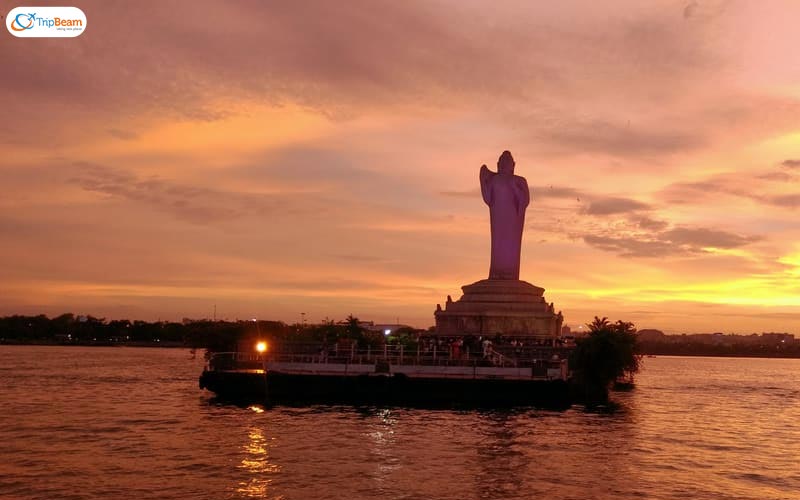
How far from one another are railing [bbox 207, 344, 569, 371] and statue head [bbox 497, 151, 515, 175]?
22.4 m

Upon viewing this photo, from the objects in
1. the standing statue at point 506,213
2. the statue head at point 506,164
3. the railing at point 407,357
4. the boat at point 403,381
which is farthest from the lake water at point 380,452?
the statue head at point 506,164

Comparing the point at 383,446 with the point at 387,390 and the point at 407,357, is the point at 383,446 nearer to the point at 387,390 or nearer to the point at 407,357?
the point at 387,390

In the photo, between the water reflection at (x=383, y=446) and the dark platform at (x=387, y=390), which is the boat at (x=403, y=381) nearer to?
the dark platform at (x=387, y=390)

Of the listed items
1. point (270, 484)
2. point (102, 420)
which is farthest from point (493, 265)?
point (270, 484)

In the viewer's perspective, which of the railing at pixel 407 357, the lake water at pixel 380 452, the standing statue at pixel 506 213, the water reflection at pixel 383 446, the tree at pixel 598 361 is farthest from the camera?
the standing statue at pixel 506 213

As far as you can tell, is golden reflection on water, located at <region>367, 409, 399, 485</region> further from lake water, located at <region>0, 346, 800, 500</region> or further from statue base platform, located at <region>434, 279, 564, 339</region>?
statue base platform, located at <region>434, 279, 564, 339</region>

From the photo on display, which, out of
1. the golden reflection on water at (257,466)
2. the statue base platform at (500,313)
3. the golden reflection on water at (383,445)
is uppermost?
the statue base platform at (500,313)

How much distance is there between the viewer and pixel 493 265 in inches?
2894

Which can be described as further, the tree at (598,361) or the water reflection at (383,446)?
the tree at (598,361)

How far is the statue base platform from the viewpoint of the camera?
216 ft

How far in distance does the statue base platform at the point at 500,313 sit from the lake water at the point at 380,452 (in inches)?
589

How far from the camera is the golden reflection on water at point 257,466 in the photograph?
950 inches

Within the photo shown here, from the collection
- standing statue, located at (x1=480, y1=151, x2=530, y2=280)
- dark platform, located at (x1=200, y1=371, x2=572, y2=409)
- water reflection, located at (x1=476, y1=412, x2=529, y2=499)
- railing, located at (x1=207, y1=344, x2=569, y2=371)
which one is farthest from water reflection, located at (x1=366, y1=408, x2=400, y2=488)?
standing statue, located at (x1=480, y1=151, x2=530, y2=280)

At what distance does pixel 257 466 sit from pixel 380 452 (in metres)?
5.02
